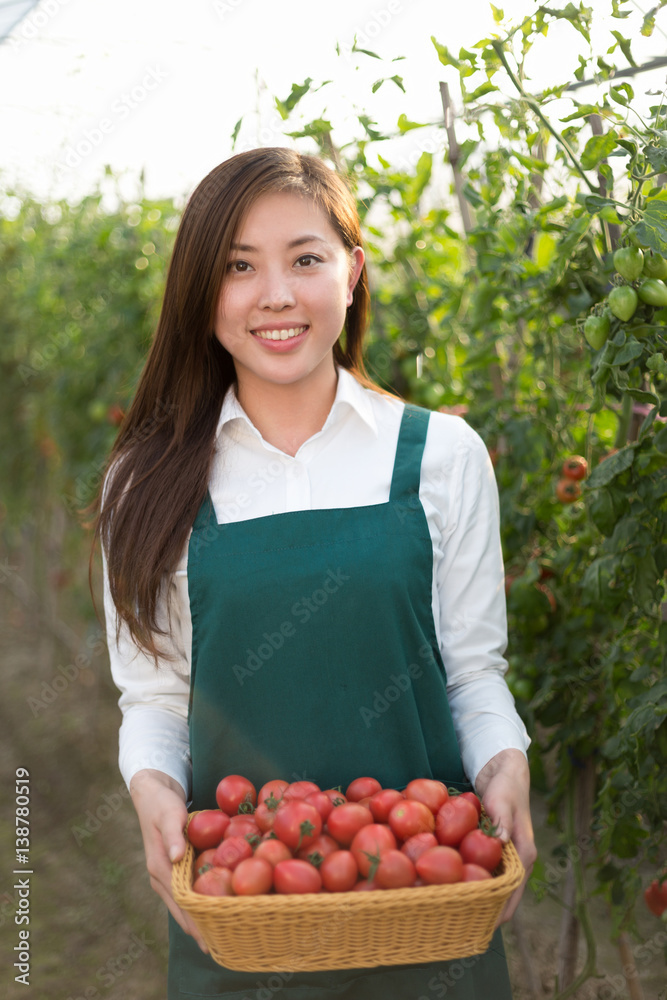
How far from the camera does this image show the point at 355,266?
4.51 ft

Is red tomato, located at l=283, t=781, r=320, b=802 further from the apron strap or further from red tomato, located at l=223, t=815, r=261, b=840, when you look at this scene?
the apron strap

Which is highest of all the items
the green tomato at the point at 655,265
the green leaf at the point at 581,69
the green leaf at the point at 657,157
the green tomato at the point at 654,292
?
the green leaf at the point at 581,69

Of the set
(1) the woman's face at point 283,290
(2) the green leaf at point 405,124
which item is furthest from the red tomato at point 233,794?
(2) the green leaf at point 405,124

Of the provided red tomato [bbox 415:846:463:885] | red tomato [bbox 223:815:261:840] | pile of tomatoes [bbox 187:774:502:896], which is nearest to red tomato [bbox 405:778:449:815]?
pile of tomatoes [bbox 187:774:502:896]

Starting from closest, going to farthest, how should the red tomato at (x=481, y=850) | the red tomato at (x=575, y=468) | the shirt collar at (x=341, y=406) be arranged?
1. the red tomato at (x=481, y=850)
2. the shirt collar at (x=341, y=406)
3. the red tomato at (x=575, y=468)

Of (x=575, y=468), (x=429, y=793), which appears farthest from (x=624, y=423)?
(x=429, y=793)

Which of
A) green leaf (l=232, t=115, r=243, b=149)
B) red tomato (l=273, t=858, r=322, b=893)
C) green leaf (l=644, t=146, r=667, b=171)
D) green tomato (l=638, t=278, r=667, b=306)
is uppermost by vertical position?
green leaf (l=232, t=115, r=243, b=149)

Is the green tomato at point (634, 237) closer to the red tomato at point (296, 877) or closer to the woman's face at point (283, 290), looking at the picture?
the woman's face at point (283, 290)

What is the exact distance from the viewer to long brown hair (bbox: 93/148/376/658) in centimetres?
121

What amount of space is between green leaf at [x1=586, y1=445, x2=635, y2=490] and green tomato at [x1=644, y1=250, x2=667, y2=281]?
9.7 inches

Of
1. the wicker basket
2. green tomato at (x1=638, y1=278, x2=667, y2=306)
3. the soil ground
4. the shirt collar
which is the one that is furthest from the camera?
the soil ground

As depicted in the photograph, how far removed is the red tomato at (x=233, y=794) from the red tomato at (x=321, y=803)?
4.6 inches

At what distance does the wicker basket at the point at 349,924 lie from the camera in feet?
2.97

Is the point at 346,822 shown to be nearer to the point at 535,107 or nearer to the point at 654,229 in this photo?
the point at 654,229
